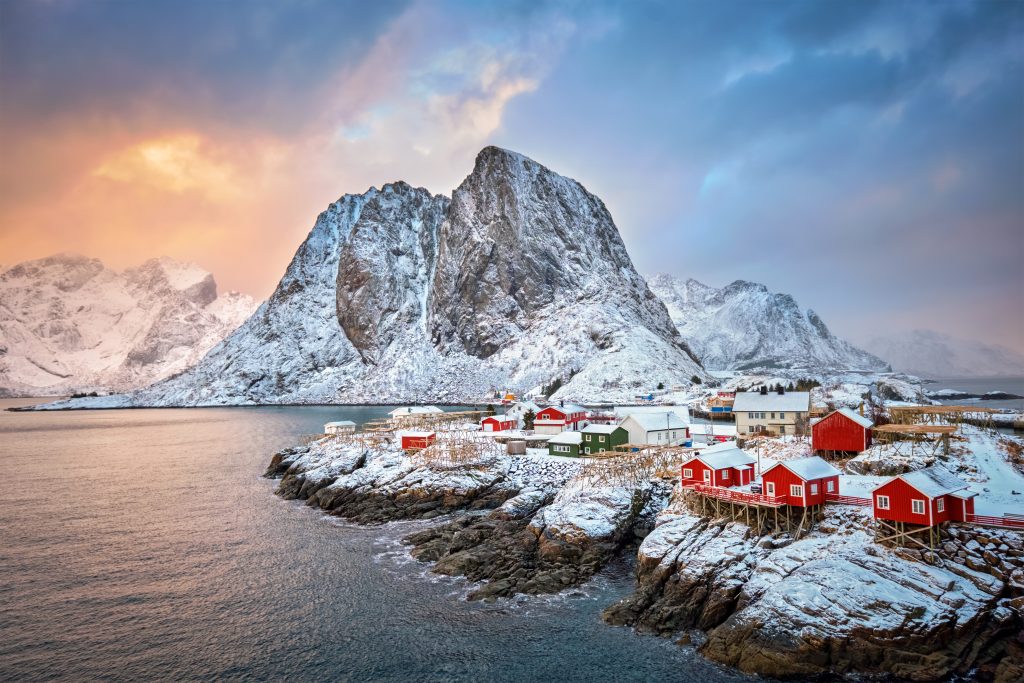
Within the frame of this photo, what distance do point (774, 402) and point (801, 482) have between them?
3429cm

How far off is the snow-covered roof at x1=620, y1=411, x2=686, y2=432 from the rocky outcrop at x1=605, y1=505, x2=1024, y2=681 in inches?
980

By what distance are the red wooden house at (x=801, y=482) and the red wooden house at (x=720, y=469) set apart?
325 cm

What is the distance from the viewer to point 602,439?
53.4m

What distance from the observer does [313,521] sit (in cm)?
4756

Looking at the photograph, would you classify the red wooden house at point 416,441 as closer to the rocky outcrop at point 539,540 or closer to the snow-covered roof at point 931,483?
the rocky outcrop at point 539,540

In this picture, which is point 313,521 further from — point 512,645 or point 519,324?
point 519,324

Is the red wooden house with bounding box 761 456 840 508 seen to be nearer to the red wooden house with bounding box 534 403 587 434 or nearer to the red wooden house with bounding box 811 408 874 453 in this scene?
the red wooden house with bounding box 811 408 874 453

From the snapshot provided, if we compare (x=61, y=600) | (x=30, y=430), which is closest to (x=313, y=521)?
(x=61, y=600)

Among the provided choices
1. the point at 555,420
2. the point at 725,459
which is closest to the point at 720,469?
the point at 725,459

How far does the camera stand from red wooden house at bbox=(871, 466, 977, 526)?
25359mm

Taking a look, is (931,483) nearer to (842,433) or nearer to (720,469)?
(720,469)

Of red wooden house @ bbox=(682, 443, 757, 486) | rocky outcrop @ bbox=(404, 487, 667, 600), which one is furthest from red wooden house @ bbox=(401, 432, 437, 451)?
red wooden house @ bbox=(682, 443, 757, 486)

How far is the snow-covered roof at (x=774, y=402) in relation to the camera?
195ft

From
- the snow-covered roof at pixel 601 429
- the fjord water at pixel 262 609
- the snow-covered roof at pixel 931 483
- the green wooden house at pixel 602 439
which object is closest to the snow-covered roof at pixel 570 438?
the green wooden house at pixel 602 439
